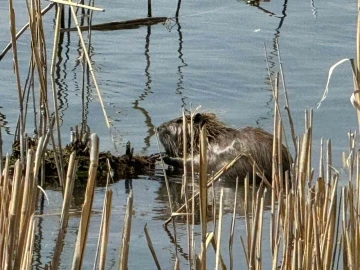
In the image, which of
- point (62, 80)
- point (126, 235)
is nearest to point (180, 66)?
point (62, 80)

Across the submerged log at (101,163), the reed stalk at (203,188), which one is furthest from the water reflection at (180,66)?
the reed stalk at (203,188)

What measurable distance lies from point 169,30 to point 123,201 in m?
4.54

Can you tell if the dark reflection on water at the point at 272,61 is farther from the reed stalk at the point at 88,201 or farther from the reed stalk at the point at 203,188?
the reed stalk at the point at 88,201

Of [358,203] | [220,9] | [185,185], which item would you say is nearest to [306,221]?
[358,203]

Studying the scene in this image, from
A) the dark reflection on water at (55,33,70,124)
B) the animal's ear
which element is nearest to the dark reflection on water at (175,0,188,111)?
the animal's ear

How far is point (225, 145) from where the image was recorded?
21.6 feet

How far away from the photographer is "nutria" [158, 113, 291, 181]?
631 centimetres

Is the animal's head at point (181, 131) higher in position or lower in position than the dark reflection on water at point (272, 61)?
lower

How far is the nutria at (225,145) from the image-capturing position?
6312 millimetres

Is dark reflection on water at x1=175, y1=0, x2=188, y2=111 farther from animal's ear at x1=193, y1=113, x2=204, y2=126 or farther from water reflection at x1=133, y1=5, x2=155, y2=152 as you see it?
water reflection at x1=133, y1=5, x2=155, y2=152

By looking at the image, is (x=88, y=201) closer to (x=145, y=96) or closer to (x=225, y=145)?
(x=225, y=145)

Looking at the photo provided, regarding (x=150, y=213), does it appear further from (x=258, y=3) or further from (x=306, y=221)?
(x=258, y=3)

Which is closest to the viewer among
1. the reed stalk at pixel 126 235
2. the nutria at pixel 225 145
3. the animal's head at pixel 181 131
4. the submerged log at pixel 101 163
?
the reed stalk at pixel 126 235

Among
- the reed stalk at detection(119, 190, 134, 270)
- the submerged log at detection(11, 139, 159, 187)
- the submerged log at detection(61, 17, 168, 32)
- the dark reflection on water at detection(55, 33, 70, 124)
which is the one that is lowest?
the submerged log at detection(11, 139, 159, 187)
